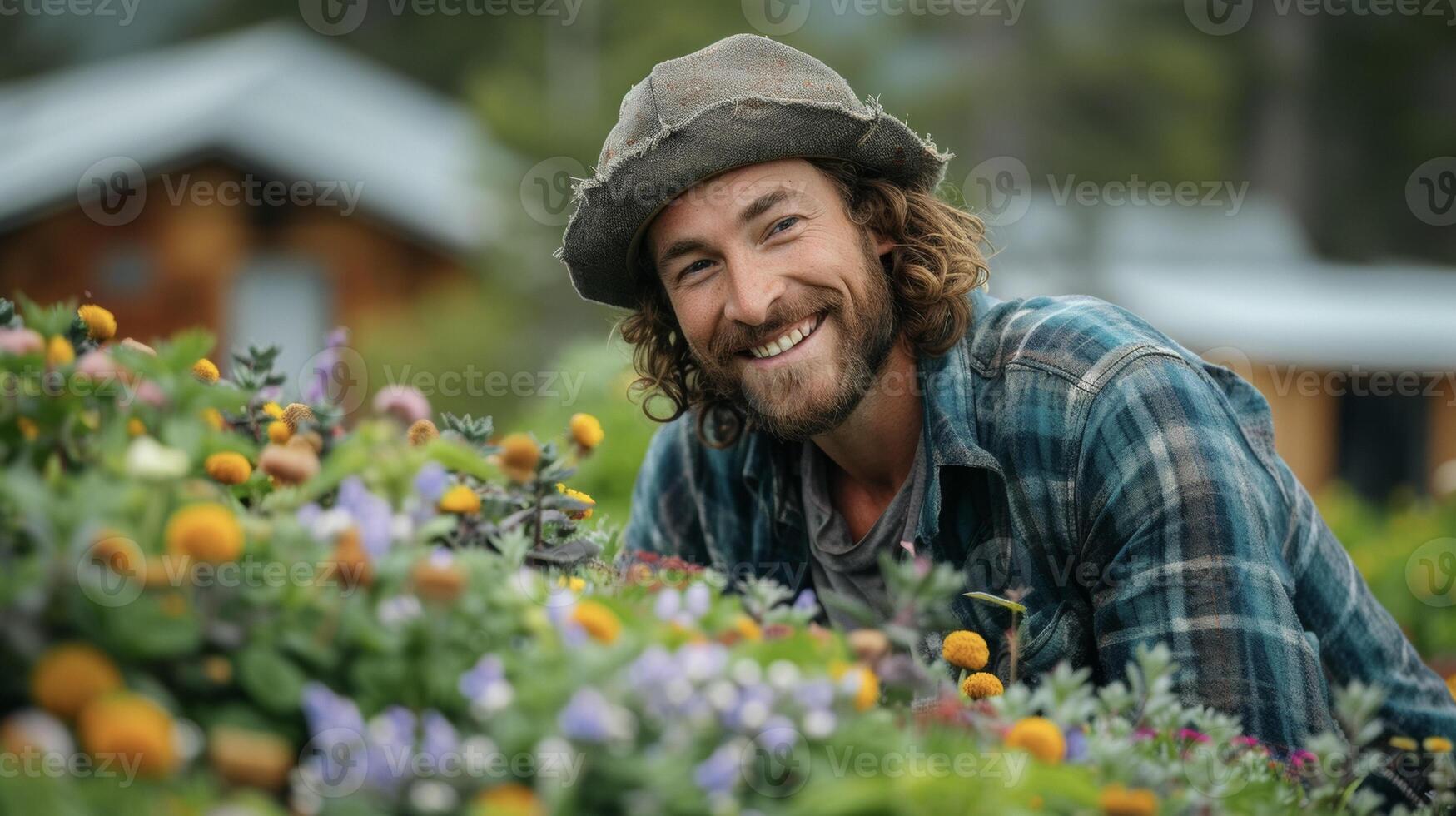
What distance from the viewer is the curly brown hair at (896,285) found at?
2887mm

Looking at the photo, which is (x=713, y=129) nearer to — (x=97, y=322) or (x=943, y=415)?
(x=943, y=415)

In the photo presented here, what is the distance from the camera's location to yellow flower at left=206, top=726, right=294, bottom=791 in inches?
40.5

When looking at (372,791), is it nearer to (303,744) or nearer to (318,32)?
(303,744)

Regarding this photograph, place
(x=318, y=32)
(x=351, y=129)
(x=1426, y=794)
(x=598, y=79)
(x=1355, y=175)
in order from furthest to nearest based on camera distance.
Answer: (x=318, y=32)
(x=1355, y=175)
(x=351, y=129)
(x=598, y=79)
(x=1426, y=794)

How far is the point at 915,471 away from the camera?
9.15 feet

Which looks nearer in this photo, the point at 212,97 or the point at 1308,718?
the point at 1308,718

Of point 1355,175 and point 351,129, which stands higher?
point 1355,175

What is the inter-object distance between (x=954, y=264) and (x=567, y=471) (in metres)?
1.48

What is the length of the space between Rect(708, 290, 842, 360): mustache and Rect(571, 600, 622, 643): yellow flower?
4.78 feet

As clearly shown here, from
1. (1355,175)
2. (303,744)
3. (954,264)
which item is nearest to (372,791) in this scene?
(303,744)

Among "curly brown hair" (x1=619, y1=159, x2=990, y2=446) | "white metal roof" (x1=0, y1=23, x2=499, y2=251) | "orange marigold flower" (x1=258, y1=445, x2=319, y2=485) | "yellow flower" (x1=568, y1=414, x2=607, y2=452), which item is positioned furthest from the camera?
"white metal roof" (x1=0, y1=23, x2=499, y2=251)

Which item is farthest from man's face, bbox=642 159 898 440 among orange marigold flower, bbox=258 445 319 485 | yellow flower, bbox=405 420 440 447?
orange marigold flower, bbox=258 445 319 485

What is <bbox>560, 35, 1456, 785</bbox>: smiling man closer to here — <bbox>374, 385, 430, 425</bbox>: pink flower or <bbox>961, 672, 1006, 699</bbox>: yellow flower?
<bbox>961, 672, 1006, 699</bbox>: yellow flower

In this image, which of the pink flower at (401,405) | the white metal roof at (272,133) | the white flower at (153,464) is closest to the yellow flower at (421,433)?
the pink flower at (401,405)
